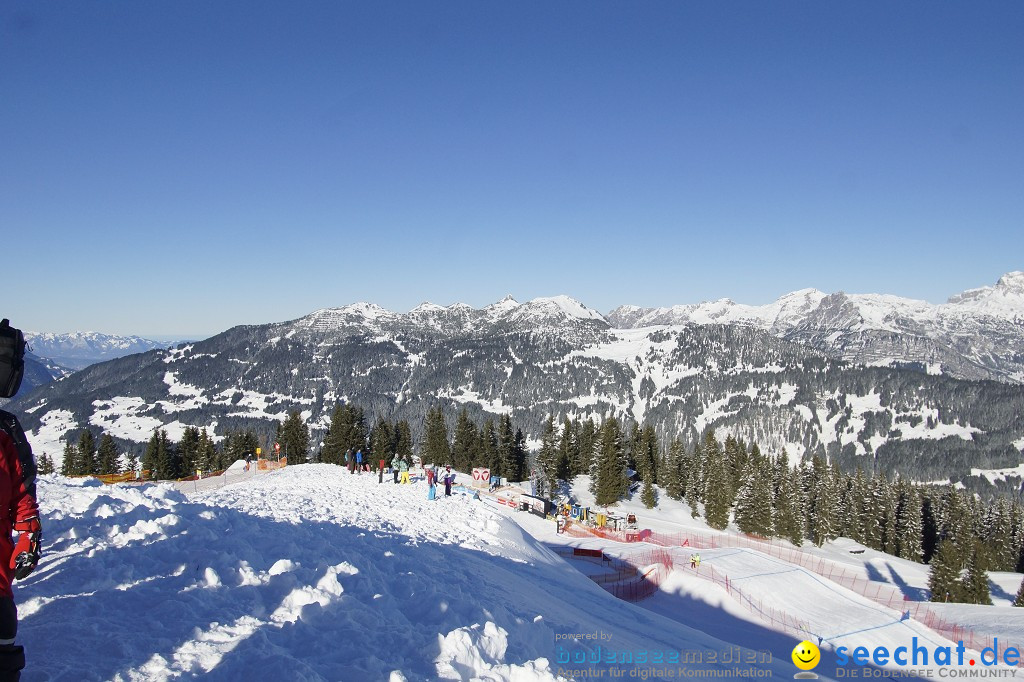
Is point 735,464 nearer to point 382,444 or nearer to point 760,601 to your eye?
point 382,444

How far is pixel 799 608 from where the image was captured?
25203 millimetres

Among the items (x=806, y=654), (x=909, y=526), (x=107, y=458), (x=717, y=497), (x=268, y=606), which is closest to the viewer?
(x=268, y=606)

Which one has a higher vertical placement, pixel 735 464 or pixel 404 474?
pixel 404 474

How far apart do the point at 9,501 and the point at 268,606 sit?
4.53 m

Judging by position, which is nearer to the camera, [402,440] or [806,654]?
[806,654]

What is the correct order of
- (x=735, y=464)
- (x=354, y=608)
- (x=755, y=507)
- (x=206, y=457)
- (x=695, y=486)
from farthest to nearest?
(x=735, y=464), (x=695, y=486), (x=755, y=507), (x=206, y=457), (x=354, y=608)

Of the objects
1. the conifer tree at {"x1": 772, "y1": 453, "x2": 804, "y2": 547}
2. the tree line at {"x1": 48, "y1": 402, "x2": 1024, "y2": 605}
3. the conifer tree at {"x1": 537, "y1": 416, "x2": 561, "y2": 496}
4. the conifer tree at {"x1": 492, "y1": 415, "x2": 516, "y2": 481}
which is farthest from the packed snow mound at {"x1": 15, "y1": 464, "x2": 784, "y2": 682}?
the conifer tree at {"x1": 492, "y1": 415, "x2": 516, "y2": 481}

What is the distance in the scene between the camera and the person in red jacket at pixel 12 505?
4.42m

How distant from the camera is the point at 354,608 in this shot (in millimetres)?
8898

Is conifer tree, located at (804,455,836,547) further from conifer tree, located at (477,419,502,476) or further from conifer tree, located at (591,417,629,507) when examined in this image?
conifer tree, located at (477,419,502,476)

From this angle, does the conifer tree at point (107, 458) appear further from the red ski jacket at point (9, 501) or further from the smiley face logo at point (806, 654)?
the smiley face logo at point (806, 654)

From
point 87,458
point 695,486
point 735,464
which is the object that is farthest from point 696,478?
point 87,458

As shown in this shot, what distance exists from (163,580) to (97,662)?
2.78 metres

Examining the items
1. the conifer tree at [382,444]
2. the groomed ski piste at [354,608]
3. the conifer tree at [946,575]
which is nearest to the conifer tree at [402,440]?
the conifer tree at [382,444]
